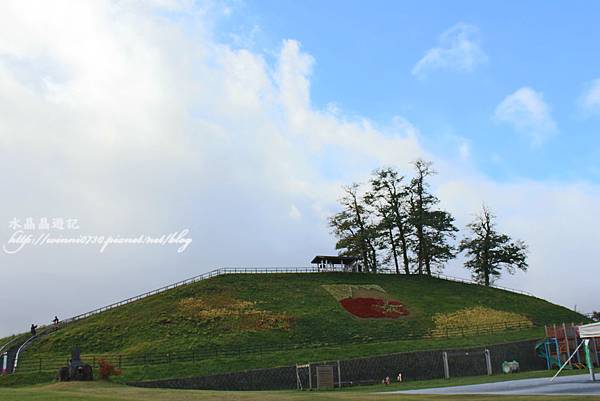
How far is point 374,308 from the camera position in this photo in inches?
2517

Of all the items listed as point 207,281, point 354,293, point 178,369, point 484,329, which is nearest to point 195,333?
point 178,369

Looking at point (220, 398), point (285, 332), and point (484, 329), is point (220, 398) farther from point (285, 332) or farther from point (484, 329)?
point (484, 329)

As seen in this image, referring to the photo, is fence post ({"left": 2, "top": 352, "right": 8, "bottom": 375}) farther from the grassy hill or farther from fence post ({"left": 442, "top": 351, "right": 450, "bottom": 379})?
fence post ({"left": 442, "top": 351, "right": 450, "bottom": 379})

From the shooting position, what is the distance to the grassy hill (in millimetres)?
48469

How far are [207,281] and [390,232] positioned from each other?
98.7 feet

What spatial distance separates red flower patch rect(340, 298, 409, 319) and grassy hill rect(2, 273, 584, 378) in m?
0.61

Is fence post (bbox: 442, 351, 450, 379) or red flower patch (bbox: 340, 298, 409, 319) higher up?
red flower patch (bbox: 340, 298, 409, 319)

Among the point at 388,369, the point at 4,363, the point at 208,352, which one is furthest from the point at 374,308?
the point at 4,363

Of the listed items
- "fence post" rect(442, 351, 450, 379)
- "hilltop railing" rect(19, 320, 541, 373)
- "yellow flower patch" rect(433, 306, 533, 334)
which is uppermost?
"yellow flower patch" rect(433, 306, 533, 334)

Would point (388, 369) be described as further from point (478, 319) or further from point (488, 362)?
point (478, 319)

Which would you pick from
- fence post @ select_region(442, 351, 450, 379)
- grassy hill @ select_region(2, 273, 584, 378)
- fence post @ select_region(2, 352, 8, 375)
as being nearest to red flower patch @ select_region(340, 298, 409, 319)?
grassy hill @ select_region(2, 273, 584, 378)

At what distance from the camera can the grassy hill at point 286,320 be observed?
48.5 metres

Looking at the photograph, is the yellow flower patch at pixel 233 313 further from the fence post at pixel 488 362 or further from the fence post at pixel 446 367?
the fence post at pixel 488 362

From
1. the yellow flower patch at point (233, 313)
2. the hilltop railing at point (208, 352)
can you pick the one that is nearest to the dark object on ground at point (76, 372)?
the hilltop railing at point (208, 352)
